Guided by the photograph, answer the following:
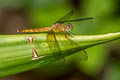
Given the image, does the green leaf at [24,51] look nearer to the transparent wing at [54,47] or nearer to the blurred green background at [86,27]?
the transparent wing at [54,47]

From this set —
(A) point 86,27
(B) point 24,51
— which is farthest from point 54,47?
(A) point 86,27

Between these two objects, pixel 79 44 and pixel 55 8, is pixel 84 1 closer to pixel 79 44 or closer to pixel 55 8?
pixel 55 8

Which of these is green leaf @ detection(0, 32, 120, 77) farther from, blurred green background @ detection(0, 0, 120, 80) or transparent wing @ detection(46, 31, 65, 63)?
blurred green background @ detection(0, 0, 120, 80)

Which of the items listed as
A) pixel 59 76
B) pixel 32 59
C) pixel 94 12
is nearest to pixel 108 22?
pixel 94 12

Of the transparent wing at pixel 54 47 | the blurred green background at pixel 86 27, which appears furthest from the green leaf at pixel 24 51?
the blurred green background at pixel 86 27

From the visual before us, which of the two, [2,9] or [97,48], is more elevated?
[2,9]

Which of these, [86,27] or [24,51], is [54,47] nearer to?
[24,51]

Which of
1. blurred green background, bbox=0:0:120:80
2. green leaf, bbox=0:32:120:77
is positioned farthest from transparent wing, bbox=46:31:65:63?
blurred green background, bbox=0:0:120:80
